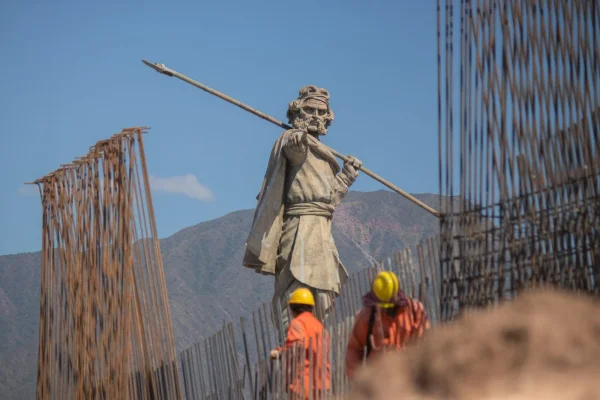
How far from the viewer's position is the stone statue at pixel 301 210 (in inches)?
388

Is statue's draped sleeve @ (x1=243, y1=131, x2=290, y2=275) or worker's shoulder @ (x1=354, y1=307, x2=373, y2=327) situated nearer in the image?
worker's shoulder @ (x1=354, y1=307, x2=373, y2=327)

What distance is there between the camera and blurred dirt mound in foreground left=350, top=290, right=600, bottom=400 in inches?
197

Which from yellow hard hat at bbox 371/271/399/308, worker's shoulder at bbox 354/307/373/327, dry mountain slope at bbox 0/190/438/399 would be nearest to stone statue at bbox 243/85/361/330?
worker's shoulder at bbox 354/307/373/327

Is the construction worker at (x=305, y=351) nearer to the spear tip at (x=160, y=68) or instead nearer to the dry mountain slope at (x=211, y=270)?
the spear tip at (x=160, y=68)

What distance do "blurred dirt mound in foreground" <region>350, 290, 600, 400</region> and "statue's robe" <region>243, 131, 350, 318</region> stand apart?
4.35 metres

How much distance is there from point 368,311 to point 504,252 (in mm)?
817

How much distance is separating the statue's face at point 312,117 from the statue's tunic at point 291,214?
134 millimetres

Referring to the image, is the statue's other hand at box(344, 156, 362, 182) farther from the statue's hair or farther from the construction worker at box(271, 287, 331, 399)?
the construction worker at box(271, 287, 331, 399)

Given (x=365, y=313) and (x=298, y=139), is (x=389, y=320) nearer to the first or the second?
(x=365, y=313)

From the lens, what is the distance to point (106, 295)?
34.6 ft

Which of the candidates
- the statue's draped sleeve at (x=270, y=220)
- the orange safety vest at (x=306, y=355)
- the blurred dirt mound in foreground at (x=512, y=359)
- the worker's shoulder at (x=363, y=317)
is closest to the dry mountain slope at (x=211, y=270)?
Answer: the statue's draped sleeve at (x=270, y=220)

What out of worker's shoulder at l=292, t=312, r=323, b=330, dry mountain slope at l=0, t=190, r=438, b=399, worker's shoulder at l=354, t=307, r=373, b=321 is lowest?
worker's shoulder at l=354, t=307, r=373, b=321

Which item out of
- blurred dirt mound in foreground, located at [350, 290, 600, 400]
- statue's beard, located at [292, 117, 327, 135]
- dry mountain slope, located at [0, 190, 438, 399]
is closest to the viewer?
blurred dirt mound in foreground, located at [350, 290, 600, 400]

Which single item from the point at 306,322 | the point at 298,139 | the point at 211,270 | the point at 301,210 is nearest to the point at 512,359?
the point at 306,322
